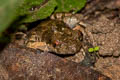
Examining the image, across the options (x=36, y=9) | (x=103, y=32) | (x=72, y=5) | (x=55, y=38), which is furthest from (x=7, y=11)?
(x=72, y=5)

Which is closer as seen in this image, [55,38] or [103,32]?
[55,38]

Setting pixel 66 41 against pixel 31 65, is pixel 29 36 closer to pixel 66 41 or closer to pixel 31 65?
pixel 66 41

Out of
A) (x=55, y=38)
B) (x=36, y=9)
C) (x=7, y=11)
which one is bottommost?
(x=55, y=38)

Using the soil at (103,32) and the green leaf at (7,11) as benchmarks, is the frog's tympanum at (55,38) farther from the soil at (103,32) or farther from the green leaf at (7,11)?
the green leaf at (7,11)

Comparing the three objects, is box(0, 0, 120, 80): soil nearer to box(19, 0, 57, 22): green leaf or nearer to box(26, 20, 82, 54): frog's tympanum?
box(26, 20, 82, 54): frog's tympanum

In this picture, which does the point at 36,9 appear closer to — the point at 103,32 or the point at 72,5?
the point at 72,5

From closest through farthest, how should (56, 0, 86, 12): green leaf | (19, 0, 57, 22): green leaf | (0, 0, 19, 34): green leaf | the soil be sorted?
(0, 0, 19, 34): green leaf
the soil
(19, 0, 57, 22): green leaf
(56, 0, 86, 12): green leaf

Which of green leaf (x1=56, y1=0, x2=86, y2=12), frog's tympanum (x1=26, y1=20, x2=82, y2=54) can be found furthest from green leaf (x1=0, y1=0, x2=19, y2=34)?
green leaf (x1=56, y1=0, x2=86, y2=12)
